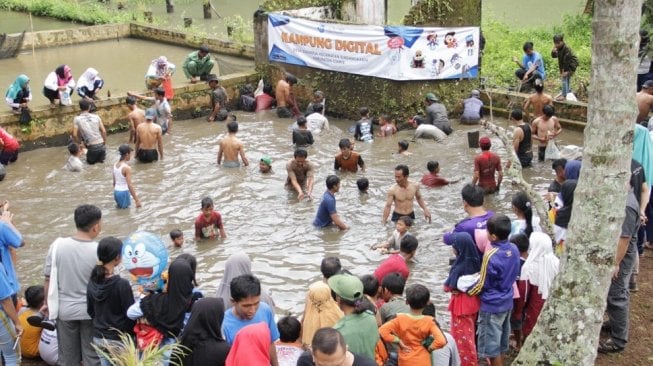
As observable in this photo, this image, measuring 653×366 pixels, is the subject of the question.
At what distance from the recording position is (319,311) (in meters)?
5.99

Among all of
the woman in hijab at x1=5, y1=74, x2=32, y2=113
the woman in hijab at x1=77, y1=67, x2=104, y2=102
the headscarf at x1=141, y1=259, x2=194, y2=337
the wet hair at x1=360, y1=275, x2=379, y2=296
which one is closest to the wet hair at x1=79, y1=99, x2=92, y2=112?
the woman in hijab at x1=5, y1=74, x2=32, y2=113

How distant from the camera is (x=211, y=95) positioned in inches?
703

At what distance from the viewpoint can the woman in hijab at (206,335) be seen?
5492 mm

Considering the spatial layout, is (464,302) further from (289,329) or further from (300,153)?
(300,153)

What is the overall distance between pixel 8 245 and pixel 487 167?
7081 mm

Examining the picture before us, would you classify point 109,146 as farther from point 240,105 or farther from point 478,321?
point 478,321

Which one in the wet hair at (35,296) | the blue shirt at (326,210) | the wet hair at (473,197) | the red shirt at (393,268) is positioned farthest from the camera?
the blue shirt at (326,210)

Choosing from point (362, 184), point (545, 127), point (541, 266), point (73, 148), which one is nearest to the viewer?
point (541, 266)

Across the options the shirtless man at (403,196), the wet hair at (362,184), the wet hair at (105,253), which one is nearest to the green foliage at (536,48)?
the wet hair at (362,184)

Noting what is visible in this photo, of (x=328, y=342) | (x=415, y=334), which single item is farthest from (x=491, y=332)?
(x=328, y=342)

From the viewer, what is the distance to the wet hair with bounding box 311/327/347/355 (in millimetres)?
4617

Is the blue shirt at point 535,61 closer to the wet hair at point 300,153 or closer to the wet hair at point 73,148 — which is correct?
the wet hair at point 300,153

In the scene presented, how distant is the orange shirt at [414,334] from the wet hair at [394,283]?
0.84 m

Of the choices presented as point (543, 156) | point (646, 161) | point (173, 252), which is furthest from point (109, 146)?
point (646, 161)
